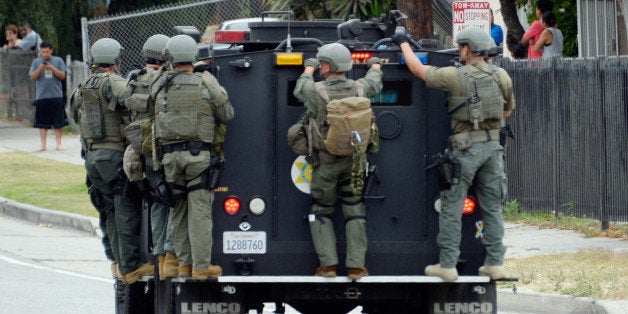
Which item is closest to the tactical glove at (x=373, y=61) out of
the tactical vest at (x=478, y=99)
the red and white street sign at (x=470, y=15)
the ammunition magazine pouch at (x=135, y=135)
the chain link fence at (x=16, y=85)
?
the tactical vest at (x=478, y=99)

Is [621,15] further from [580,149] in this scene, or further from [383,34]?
[383,34]

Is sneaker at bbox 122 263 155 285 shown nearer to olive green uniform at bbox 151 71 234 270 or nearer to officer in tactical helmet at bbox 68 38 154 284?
officer in tactical helmet at bbox 68 38 154 284

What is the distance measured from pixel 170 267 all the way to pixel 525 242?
6698mm

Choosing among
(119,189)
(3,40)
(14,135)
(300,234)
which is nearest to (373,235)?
(300,234)

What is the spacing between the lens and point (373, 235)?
28.9ft

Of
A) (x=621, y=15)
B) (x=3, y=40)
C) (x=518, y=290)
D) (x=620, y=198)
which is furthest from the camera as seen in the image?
(x=3, y=40)

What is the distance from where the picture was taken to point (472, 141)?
→ 28.5 feet

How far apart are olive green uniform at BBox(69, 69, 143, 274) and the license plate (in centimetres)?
134

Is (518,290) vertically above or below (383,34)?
below

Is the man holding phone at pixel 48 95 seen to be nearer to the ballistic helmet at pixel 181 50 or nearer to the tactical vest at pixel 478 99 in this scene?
the ballistic helmet at pixel 181 50

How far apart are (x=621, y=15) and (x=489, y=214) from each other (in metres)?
13.4

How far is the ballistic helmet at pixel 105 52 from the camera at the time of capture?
10.3 metres

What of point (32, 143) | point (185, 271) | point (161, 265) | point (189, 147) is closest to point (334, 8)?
point (32, 143)

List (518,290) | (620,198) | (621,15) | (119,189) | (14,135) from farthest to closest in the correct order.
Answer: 1. (14,135)
2. (621,15)
3. (620,198)
4. (518,290)
5. (119,189)
